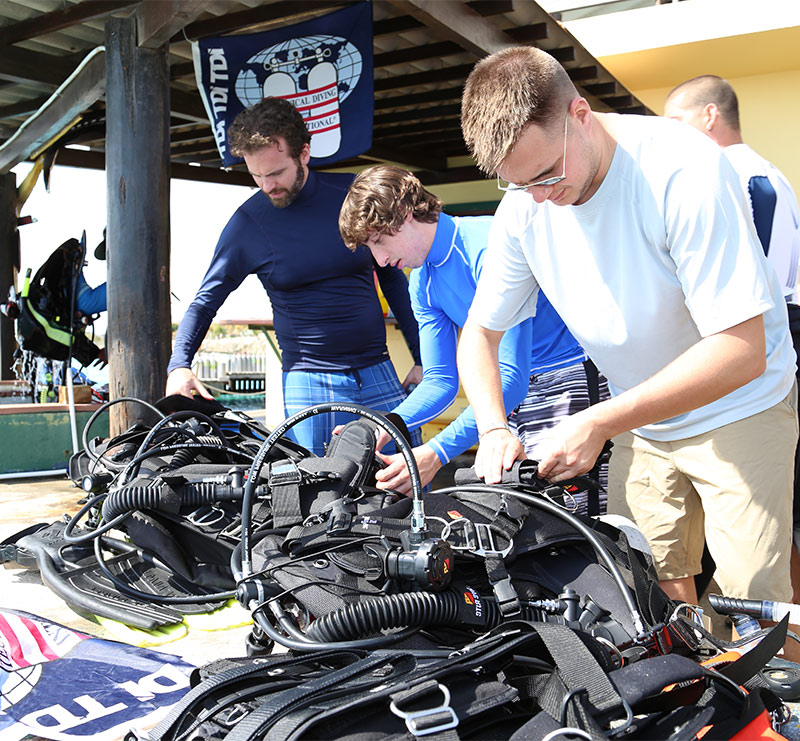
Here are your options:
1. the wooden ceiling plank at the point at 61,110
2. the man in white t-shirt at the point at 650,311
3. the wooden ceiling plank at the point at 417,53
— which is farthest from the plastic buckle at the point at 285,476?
the wooden ceiling plank at the point at 417,53

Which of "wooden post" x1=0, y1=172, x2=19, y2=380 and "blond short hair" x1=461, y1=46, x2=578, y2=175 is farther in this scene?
"wooden post" x1=0, y1=172, x2=19, y2=380

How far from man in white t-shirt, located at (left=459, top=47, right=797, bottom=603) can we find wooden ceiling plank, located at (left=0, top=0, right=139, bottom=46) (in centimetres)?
408

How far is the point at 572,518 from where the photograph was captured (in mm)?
1664

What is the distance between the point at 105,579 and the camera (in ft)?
9.34

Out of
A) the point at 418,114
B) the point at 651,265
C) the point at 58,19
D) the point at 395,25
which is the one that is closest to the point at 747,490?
the point at 651,265

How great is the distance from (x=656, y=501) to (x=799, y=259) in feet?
4.42

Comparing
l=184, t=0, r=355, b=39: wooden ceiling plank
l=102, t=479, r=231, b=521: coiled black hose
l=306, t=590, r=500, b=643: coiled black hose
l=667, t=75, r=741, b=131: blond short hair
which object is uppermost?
l=184, t=0, r=355, b=39: wooden ceiling plank

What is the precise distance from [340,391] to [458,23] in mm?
2834

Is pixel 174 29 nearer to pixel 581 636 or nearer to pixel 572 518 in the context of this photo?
pixel 572 518

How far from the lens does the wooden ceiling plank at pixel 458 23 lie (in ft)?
15.5

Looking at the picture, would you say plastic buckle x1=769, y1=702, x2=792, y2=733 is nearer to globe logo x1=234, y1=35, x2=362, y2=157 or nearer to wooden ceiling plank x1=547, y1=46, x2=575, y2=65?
globe logo x1=234, y1=35, x2=362, y2=157

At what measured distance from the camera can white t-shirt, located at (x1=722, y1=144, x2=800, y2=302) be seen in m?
2.71

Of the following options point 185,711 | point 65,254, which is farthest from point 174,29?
point 185,711

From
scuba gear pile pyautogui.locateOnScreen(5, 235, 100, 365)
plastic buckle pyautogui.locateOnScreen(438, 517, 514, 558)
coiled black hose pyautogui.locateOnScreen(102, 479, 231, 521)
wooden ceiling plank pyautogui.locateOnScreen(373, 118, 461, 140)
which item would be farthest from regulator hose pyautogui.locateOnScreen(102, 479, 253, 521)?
wooden ceiling plank pyautogui.locateOnScreen(373, 118, 461, 140)
